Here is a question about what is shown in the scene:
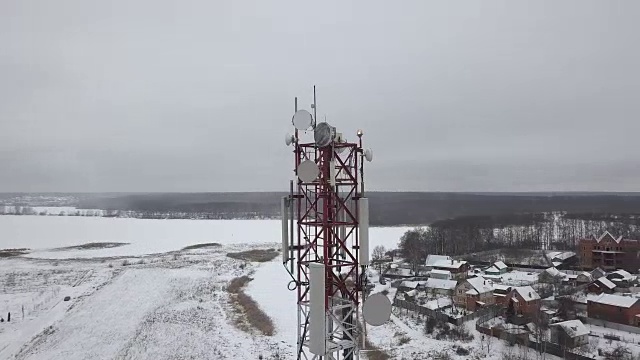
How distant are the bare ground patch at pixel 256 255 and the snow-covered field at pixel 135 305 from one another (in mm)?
1622

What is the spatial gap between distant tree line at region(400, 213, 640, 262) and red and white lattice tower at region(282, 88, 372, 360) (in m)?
37.2

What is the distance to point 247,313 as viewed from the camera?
926 inches

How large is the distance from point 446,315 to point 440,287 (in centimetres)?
703

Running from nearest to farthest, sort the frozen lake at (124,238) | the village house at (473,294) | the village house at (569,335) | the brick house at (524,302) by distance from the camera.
A: the village house at (569,335) → the brick house at (524,302) → the village house at (473,294) → the frozen lake at (124,238)

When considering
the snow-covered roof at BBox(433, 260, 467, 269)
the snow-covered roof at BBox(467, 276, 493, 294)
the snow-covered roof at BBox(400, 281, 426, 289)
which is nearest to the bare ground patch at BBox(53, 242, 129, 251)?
the snow-covered roof at BBox(400, 281, 426, 289)

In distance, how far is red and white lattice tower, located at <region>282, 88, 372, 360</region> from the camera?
239 inches

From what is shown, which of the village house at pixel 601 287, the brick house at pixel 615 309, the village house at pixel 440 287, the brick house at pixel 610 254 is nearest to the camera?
the brick house at pixel 615 309

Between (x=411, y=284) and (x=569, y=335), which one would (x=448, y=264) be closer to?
(x=411, y=284)

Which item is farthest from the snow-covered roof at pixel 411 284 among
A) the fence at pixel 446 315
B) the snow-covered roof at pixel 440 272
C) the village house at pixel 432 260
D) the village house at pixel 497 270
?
the village house at pixel 497 270

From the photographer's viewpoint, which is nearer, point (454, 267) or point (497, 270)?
point (497, 270)

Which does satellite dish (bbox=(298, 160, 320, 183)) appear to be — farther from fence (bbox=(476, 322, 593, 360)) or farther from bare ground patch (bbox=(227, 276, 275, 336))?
fence (bbox=(476, 322, 593, 360))

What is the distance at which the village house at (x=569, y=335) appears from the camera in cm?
1822

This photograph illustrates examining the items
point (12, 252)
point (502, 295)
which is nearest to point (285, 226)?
point (502, 295)

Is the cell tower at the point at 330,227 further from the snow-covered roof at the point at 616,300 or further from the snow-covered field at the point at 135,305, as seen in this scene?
the snow-covered roof at the point at 616,300
